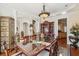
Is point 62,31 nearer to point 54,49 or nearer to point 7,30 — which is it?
point 54,49

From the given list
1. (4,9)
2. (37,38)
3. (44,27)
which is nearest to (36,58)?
(37,38)

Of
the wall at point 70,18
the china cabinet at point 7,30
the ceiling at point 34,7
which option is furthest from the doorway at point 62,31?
the china cabinet at point 7,30

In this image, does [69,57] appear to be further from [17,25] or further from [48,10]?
[17,25]

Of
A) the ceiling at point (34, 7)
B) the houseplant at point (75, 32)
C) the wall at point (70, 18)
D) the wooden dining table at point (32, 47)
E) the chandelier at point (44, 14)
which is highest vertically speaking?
the ceiling at point (34, 7)

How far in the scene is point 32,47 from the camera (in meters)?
2.00

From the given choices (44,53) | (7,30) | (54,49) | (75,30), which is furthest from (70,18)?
(7,30)

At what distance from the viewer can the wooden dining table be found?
1.98 metres

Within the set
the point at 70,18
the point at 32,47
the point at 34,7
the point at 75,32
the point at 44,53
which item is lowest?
the point at 44,53

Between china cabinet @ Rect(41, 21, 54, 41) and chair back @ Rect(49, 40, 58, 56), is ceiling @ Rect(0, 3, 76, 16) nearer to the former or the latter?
china cabinet @ Rect(41, 21, 54, 41)

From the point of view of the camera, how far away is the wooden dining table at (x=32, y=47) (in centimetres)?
198

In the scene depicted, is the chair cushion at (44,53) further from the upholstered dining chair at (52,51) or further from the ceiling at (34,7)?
the ceiling at (34,7)

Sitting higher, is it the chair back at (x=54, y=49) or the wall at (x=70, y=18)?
the wall at (x=70, y=18)

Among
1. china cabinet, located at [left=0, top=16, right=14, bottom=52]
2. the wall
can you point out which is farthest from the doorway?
china cabinet, located at [left=0, top=16, right=14, bottom=52]

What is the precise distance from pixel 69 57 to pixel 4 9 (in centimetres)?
131
